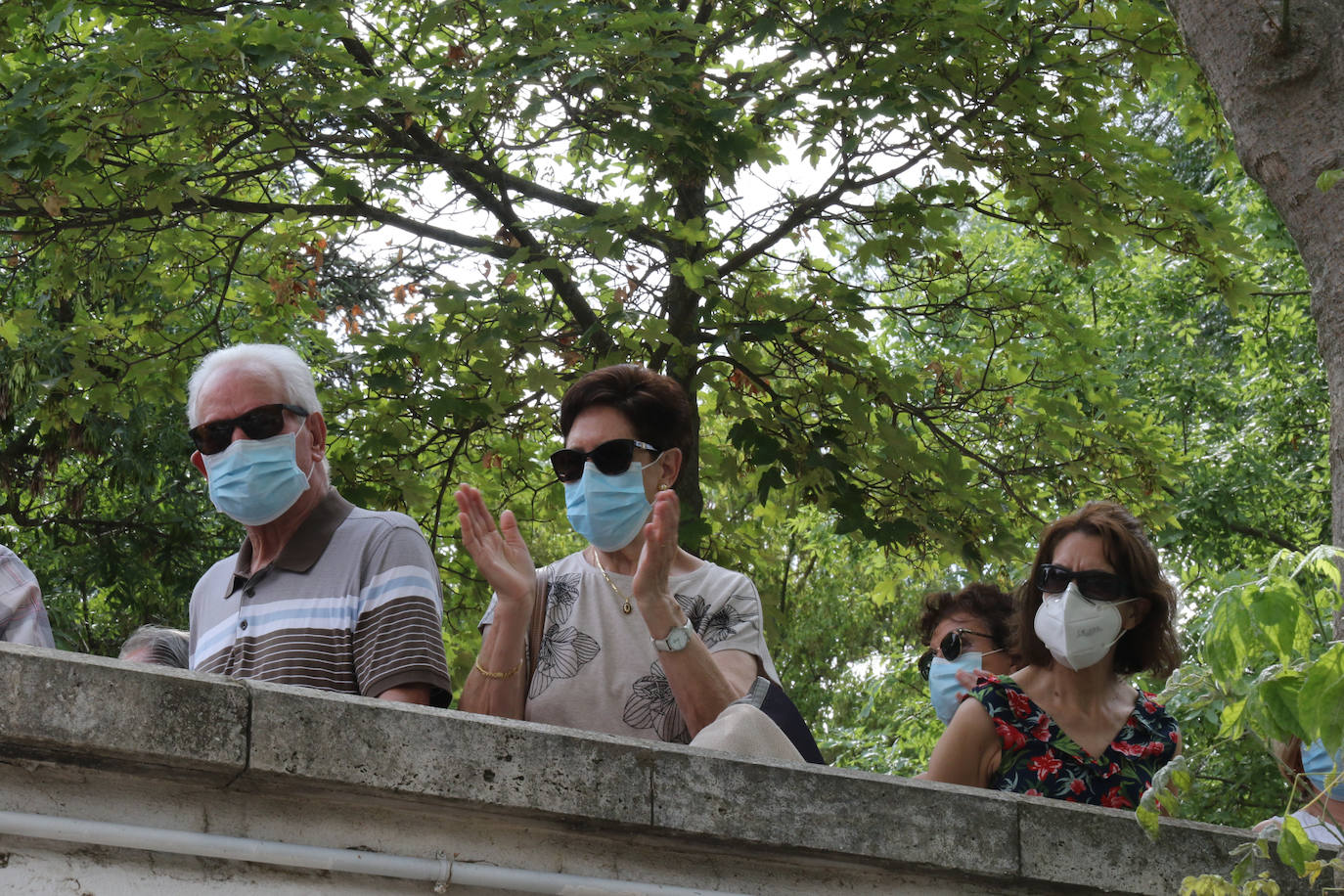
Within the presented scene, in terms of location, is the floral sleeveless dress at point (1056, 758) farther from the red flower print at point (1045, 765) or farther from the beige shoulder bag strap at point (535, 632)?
the beige shoulder bag strap at point (535, 632)

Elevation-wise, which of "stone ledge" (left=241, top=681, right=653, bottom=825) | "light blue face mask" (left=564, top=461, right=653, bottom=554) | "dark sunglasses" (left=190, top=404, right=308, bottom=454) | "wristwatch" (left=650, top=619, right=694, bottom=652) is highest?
"dark sunglasses" (left=190, top=404, right=308, bottom=454)

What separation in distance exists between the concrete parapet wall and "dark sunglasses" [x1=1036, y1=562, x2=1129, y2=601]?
91cm

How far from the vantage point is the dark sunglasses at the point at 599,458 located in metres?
3.82

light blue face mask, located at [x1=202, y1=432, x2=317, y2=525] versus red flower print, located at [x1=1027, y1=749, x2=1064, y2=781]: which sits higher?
light blue face mask, located at [x1=202, y1=432, x2=317, y2=525]

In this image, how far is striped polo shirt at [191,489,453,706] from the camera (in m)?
3.20

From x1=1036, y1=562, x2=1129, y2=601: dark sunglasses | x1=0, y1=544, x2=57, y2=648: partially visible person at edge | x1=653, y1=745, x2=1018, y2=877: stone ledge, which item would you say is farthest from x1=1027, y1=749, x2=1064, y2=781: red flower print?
x1=0, y1=544, x2=57, y2=648: partially visible person at edge

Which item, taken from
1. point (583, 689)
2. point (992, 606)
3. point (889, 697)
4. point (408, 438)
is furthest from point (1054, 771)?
point (889, 697)

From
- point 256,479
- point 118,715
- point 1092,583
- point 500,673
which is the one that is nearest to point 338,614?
point 500,673

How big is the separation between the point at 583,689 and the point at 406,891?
1093 millimetres

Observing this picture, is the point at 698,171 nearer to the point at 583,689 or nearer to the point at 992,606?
the point at 992,606

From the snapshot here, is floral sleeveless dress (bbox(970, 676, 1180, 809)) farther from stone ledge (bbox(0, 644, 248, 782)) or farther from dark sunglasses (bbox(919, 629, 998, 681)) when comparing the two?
stone ledge (bbox(0, 644, 248, 782))

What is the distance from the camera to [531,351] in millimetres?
7277

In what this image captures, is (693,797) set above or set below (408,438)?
below

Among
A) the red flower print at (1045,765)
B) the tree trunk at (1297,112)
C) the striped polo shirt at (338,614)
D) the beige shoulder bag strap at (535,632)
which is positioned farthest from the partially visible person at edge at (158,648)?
the tree trunk at (1297,112)
